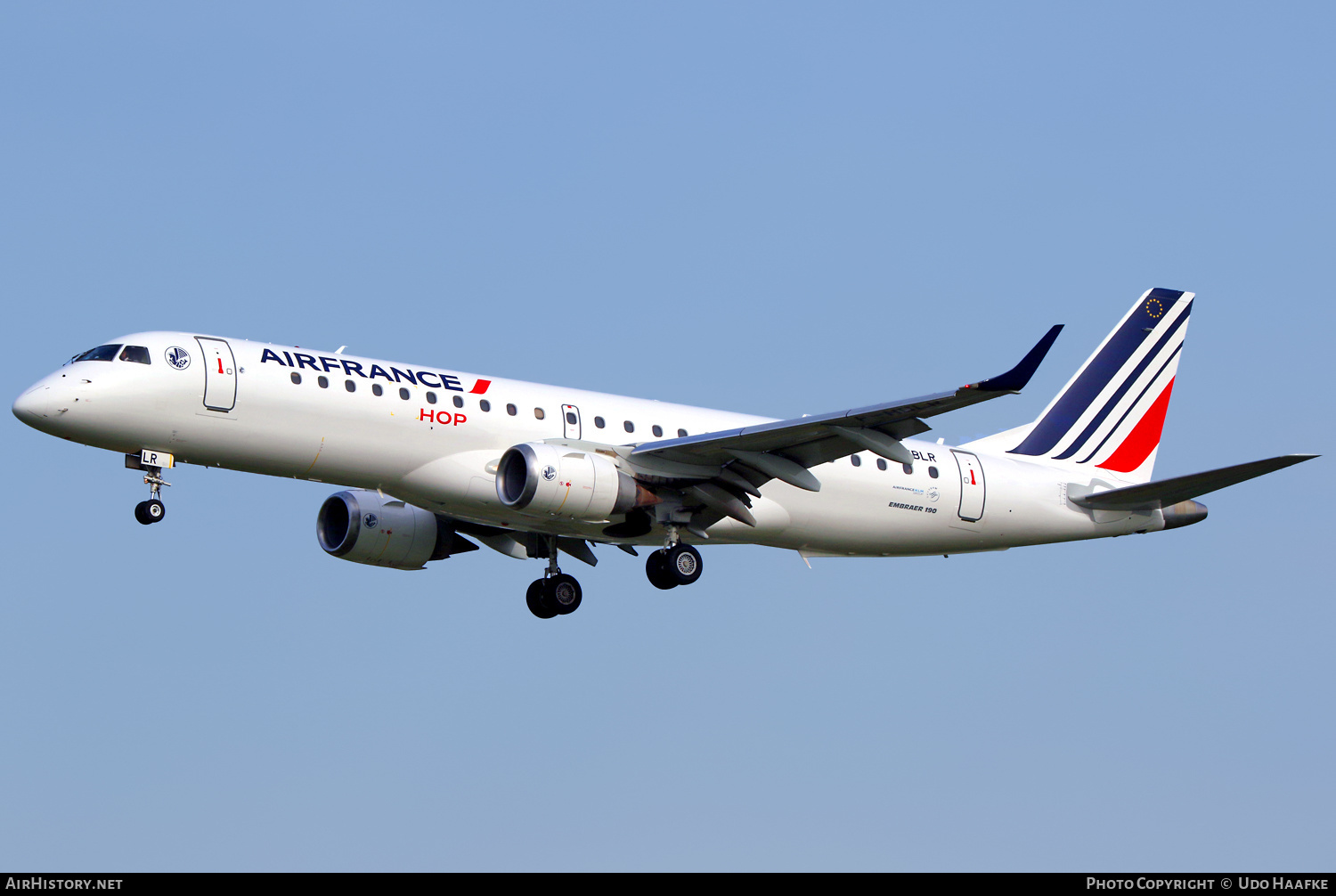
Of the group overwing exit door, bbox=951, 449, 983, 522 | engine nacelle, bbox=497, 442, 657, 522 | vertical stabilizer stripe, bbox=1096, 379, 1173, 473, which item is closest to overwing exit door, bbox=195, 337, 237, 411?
engine nacelle, bbox=497, 442, 657, 522

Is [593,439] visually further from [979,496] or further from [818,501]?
[979,496]

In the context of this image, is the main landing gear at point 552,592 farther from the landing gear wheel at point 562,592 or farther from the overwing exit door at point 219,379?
the overwing exit door at point 219,379

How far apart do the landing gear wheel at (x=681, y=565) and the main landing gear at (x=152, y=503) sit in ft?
34.6

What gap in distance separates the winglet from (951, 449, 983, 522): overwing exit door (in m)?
9.89

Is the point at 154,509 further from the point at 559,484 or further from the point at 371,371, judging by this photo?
the point at 559,484

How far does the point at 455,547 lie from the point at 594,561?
11.0 ft

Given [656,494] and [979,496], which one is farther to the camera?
[979,496]

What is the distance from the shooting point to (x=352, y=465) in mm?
33625

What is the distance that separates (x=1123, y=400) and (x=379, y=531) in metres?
19.5

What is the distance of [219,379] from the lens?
107 ft
